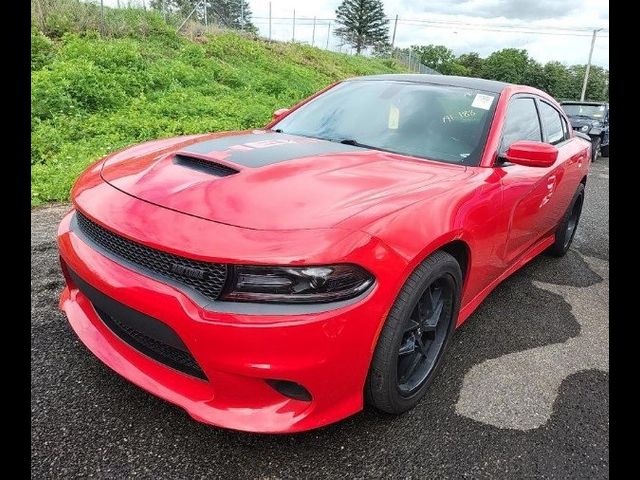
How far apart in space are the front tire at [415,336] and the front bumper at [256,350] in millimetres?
84

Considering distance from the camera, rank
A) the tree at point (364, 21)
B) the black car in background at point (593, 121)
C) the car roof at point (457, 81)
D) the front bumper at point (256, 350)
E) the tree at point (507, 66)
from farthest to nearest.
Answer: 1. the tree at point (507, 66)
2. the tree at point (364, 21)
3. the black car in background at point (593, 121)
4. the car roof at point (457, 81)
5. the front bumper at point (256, 350)

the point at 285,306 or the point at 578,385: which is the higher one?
the point at 285,306

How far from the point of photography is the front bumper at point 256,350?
5.01ft

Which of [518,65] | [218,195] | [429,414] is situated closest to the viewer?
[218,195]

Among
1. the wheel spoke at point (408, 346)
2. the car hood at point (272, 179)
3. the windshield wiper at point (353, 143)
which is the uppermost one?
the windshield wiper at point (353, 143)

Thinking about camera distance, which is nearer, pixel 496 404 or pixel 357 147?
pixel 496 404

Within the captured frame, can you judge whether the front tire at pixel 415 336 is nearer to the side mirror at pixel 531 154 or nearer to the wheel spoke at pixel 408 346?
the wheel spoke at pixel 408 346

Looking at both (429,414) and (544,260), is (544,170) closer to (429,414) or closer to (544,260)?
(544,260)

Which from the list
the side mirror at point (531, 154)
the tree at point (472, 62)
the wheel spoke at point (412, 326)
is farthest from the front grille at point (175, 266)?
the tree at point (472, 62)

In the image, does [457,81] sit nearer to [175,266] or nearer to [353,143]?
[353,143]

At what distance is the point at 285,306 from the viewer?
156cm

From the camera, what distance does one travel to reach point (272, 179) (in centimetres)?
198

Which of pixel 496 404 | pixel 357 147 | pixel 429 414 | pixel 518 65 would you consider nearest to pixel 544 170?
pixel 357 147

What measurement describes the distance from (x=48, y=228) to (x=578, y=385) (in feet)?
12.7
